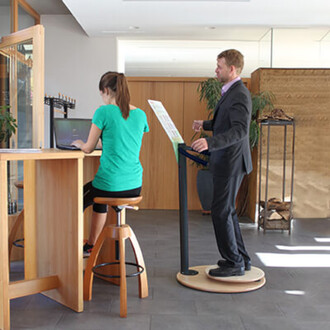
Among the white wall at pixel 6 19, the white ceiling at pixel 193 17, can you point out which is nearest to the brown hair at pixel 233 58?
the white ceiling at pixel 193 17

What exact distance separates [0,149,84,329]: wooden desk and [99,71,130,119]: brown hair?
15.4 inches

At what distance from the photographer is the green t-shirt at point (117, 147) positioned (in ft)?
8.57

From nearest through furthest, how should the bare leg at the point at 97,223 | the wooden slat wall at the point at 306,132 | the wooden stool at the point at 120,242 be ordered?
the wooden stool at the point at 120,242 → the bare leg at the point at 97,223 → the wooden slat wall at the point at 306,132

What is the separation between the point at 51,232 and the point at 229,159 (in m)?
1.29

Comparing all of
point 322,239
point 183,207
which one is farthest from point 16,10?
point 322,239

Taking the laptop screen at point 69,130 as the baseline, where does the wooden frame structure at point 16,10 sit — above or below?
above

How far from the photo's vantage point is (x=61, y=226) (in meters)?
2.70

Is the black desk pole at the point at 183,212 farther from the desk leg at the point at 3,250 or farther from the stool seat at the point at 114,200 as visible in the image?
the desk leg at the point at 3,250

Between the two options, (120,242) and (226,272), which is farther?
(226,272)

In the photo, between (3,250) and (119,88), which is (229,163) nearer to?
(119,88)

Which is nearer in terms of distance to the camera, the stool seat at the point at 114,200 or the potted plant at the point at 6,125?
the stool seat at the point at 114,200

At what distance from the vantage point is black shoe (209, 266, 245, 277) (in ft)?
10.1

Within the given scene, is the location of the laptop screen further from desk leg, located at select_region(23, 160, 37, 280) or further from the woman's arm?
the woman's arm

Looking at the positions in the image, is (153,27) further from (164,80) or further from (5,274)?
(5,274)
